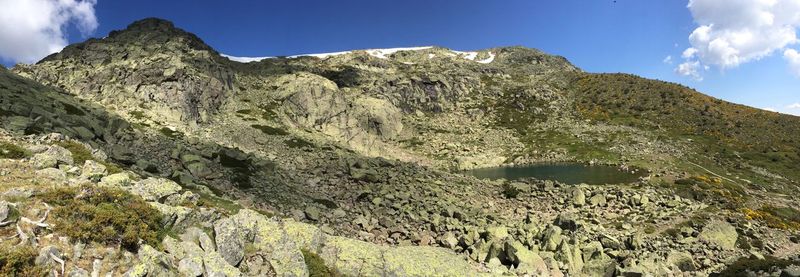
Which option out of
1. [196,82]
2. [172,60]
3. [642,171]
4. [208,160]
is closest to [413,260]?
[208,160]

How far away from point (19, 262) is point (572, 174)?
265 ft

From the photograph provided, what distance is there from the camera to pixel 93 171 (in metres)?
17.9

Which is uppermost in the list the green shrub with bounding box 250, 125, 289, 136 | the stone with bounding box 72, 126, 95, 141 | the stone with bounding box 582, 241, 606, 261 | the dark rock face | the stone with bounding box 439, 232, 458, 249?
the dark rock face

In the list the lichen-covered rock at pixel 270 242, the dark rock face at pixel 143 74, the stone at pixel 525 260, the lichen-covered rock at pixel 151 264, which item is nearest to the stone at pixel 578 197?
the stone at pixel 525 260

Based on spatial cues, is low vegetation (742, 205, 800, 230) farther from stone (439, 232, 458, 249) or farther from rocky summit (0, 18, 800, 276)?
stone (439, 232, 458, 249)

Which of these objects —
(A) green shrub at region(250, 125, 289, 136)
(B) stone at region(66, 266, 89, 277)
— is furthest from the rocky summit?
(A) green shrub at region(250, 125, 289, 136)

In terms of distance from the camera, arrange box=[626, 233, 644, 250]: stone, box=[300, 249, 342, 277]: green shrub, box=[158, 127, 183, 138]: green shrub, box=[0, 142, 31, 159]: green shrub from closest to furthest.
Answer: box=[300, 249, 342, 277]: green shrub → box=[0, 142, 31, 159]: green shrub → box=[626, 233, 644, 250]: stone → box=[158, 127, 183, 138]: green shrub

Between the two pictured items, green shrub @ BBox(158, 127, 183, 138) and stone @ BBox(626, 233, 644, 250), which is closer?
stone @ BBox(626, 233, 644, 250)

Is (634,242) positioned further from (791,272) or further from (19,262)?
(19,262)

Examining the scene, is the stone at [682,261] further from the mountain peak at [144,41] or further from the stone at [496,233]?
the mountain peak at [144,41]

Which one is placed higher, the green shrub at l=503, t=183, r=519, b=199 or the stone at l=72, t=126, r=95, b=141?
the stone at l=72, t=126, r=95, b=141

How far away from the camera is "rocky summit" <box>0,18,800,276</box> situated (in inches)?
522

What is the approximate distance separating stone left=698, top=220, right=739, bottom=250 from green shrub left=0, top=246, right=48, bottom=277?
40.0 meters

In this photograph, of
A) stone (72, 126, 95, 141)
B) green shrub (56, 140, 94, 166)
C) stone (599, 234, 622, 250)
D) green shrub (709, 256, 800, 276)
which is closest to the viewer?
green shrub (56, 140, 94, 166)
